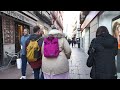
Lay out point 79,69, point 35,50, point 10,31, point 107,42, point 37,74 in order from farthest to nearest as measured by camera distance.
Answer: point 10,31 < point 79,69 < point 37,74 < point 35,50 < point 107,42

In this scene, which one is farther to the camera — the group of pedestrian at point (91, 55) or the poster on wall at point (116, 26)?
the poster on wall at point (116, 26)

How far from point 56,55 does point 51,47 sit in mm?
143

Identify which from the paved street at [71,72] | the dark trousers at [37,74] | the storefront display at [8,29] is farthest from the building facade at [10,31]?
the dark trousers at [37,74]

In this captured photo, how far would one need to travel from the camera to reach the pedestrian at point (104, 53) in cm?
336

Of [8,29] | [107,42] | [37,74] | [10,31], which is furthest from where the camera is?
[10,31]

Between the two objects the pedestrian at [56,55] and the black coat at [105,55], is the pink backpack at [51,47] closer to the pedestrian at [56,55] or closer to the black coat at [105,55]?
the pedestrian at [56,55]

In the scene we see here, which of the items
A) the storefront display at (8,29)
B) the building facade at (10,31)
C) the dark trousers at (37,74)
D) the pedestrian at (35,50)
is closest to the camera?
the pedestrian at (35,50)

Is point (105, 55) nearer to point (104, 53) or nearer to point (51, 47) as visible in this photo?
point (104, 53)

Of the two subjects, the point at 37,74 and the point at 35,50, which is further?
the point at 37,74

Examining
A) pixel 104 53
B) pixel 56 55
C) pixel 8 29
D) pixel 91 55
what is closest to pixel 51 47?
pixel 56 55

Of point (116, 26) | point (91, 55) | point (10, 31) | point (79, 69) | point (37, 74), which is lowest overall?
point (79, 69)

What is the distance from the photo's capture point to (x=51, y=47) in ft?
11.3

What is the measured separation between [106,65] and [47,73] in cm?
91
